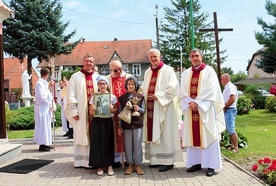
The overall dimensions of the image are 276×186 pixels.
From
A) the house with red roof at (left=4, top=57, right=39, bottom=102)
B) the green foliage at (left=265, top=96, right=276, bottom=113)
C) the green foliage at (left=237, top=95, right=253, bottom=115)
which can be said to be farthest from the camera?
the house with red roof at (left=4, top=57, right=39, bottom=102)

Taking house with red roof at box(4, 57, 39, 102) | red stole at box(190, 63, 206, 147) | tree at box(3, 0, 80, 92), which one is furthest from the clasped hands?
house with red roof at box(4, 57, 39, 102)

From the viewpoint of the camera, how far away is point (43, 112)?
29.7 feet

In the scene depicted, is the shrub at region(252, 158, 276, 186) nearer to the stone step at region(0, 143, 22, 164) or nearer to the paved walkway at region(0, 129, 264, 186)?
the paved walkway at region(0, 129, 264, 186)

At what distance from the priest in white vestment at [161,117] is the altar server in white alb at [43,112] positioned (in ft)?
11.4

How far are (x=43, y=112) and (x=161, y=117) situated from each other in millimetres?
4030

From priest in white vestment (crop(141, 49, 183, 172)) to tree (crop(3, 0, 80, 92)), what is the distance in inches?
961

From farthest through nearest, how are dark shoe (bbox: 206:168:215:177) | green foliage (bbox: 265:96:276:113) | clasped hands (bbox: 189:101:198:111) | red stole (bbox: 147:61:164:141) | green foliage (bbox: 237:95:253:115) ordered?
green foliage (bbox: 265:96:276:113) < green foliage (bbox: 237:95:253:115) < red stole (bbox: 147:61:164:141) < clasped hands (bbox: 189:101:198:111) < dark shoe (bbox: 206:168:215:177)

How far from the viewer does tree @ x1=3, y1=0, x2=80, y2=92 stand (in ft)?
96.3

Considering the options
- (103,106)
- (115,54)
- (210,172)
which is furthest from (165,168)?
(115,54)

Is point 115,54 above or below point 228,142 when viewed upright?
above

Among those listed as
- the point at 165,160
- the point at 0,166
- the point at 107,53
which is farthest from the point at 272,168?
the point at 107,53

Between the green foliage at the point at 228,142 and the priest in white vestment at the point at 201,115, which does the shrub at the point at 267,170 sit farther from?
the green foliage at the point at 228,142

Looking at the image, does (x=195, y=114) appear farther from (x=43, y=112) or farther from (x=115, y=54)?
(x=115, y=54)

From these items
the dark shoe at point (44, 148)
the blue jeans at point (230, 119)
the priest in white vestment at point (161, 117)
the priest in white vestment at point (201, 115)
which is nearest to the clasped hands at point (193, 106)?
the priest in white vestment at point (201, 115)
